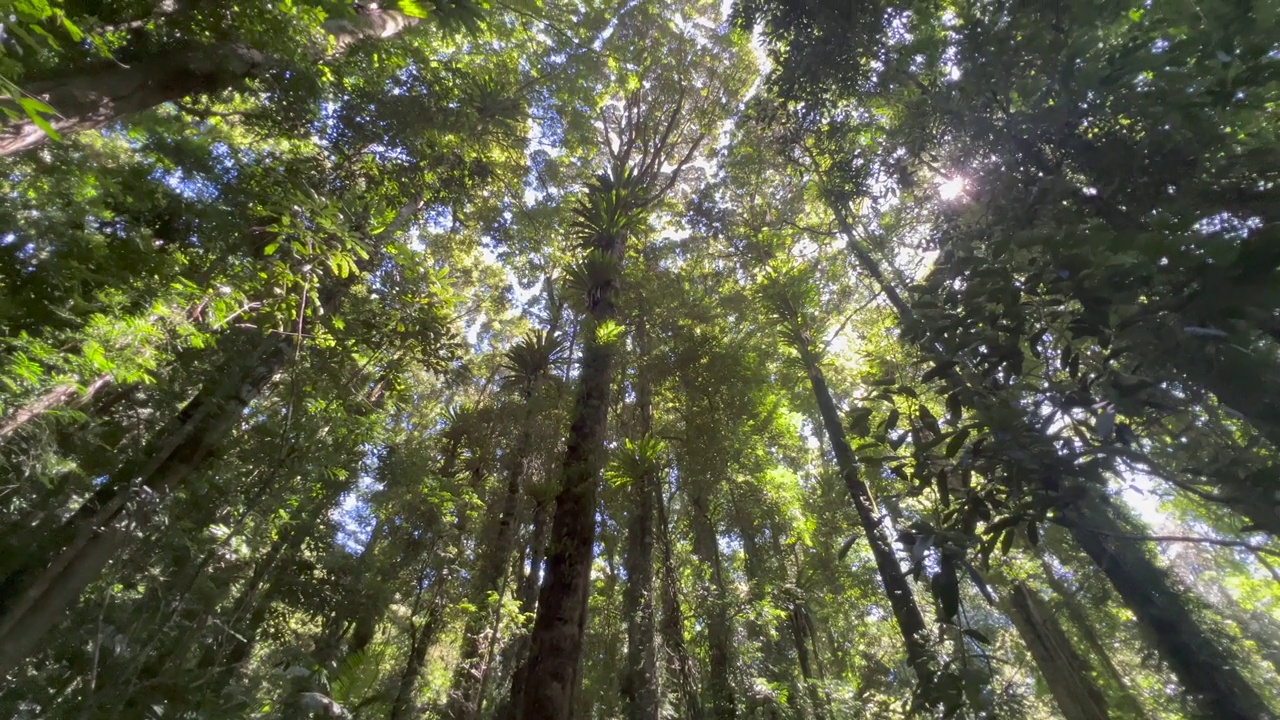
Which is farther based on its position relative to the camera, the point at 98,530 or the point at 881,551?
the point at 881,551

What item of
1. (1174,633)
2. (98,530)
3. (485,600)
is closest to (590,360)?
(485,600)

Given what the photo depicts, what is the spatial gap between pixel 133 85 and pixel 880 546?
230 inches

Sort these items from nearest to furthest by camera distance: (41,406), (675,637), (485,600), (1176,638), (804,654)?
(41,406) < (675,637) < (1176,638) < (485,600) < (804,654)

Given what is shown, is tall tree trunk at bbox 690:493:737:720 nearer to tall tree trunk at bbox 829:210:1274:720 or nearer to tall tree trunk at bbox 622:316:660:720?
tall tree trunk at bbox 622:316:660:720

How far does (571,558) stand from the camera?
381 centimetres

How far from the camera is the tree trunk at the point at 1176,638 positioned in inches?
147

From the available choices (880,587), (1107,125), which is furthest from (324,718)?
(880,587)

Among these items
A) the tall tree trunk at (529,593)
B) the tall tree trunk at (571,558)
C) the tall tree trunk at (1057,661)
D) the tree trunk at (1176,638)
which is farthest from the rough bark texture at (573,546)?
the tall tree trunk at (1057,661)

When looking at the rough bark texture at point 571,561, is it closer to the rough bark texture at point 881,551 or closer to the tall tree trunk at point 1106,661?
the rough bark texture at point 881,551

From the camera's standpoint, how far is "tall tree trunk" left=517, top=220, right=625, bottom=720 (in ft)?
10.7

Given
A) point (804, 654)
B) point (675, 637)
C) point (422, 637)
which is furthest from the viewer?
point (804, 654)

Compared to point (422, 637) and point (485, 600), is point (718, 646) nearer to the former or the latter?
point (485, 600)

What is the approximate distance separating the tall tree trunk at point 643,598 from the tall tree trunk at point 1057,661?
480 centimetres

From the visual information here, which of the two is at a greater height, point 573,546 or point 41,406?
point 41,406
